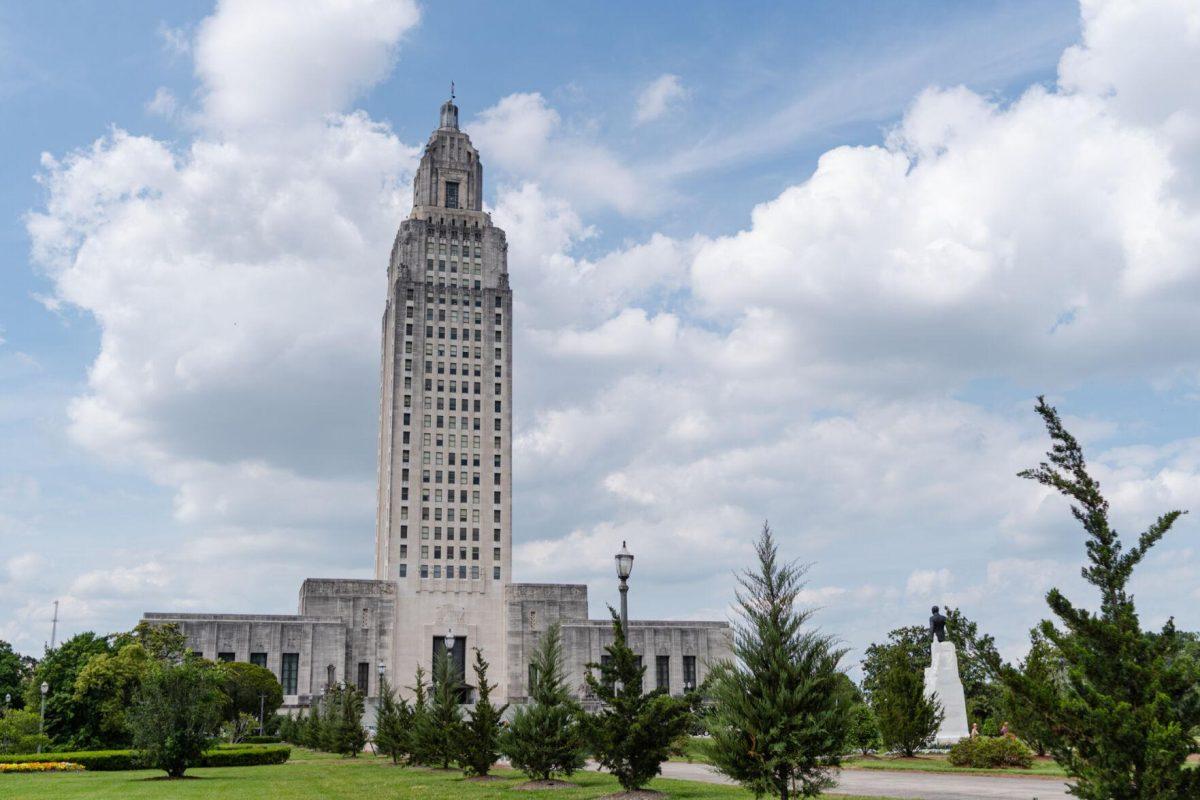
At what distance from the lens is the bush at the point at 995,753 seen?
28453mm

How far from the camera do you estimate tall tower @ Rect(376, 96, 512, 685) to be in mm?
97750

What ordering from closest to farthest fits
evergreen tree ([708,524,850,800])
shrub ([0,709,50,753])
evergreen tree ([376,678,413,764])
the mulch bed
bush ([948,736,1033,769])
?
evergreen tree ([708,524,850,800]) < the mulch bed < bush ([948,736,1033,769]) < evergreen tree ([376,678,413,764]) < shrub ([0,709,50,753])

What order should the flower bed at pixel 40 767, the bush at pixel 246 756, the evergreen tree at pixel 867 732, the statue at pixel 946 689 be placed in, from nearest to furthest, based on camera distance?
the statue at pixel 946 689 → the flower bed at pixel 40 767 → the evergreen tree at pixel 867 732 → the bush at pixel 246 756

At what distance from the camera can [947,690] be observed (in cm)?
3656

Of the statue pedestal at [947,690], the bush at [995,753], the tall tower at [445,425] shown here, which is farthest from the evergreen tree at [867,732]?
the tall tower at [445,425]

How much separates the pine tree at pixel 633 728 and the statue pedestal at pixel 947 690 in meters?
17.2

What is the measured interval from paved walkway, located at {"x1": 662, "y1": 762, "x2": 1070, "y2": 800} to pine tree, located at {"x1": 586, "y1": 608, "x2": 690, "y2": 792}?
401cm

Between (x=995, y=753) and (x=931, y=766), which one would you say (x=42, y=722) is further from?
(x=995, y=753)

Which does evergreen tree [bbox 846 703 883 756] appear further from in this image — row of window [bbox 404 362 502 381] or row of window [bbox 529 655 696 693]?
row of window [bbox 404 362 502 381]

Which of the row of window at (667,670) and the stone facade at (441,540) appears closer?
the stone facade at (441,540)

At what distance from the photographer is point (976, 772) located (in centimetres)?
2752

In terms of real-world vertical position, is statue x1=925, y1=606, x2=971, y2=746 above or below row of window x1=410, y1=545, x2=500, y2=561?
below

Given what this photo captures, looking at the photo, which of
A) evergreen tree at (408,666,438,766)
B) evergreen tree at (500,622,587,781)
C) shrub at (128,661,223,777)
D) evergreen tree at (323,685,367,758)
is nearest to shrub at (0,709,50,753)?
evergreen tree at (323,685,367,758)

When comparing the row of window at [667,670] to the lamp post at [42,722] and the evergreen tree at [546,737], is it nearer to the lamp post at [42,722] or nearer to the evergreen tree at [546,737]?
the lamp post at [42,722]
